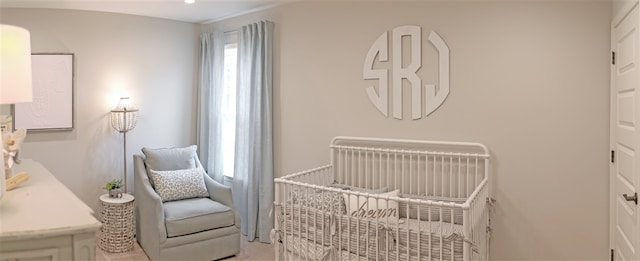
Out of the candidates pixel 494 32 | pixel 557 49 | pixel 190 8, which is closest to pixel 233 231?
pixel 190 8

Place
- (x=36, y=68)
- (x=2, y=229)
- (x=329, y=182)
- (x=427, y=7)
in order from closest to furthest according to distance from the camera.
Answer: (x=2, y=229) → (x=427, y=7) → (x=329, y=182) → (x=36, y=68)

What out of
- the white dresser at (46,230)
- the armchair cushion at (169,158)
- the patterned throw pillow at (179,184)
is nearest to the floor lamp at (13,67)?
the white dresser at (46,230)

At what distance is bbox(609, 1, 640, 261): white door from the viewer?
92.9 inches

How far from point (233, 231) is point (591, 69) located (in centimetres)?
297

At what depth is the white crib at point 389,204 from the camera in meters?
2.73

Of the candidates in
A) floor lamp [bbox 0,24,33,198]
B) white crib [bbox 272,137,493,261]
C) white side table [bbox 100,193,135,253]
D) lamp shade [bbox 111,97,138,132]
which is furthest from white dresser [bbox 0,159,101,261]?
lamp shade [bbox 111,97,138,132]

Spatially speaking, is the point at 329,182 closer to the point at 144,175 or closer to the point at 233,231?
the point at 233,231

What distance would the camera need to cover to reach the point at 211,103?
5.11 metres

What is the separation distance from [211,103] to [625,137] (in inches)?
150

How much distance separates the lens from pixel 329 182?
4.02 m

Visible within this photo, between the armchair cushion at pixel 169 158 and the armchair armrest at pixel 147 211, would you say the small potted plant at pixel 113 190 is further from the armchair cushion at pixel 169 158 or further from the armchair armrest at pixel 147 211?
the armchair cushion at pixel 169 158

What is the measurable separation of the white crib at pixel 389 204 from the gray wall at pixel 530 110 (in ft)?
0.47

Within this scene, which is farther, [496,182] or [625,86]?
[496,182]

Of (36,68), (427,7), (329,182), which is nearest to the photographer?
(427,7)
